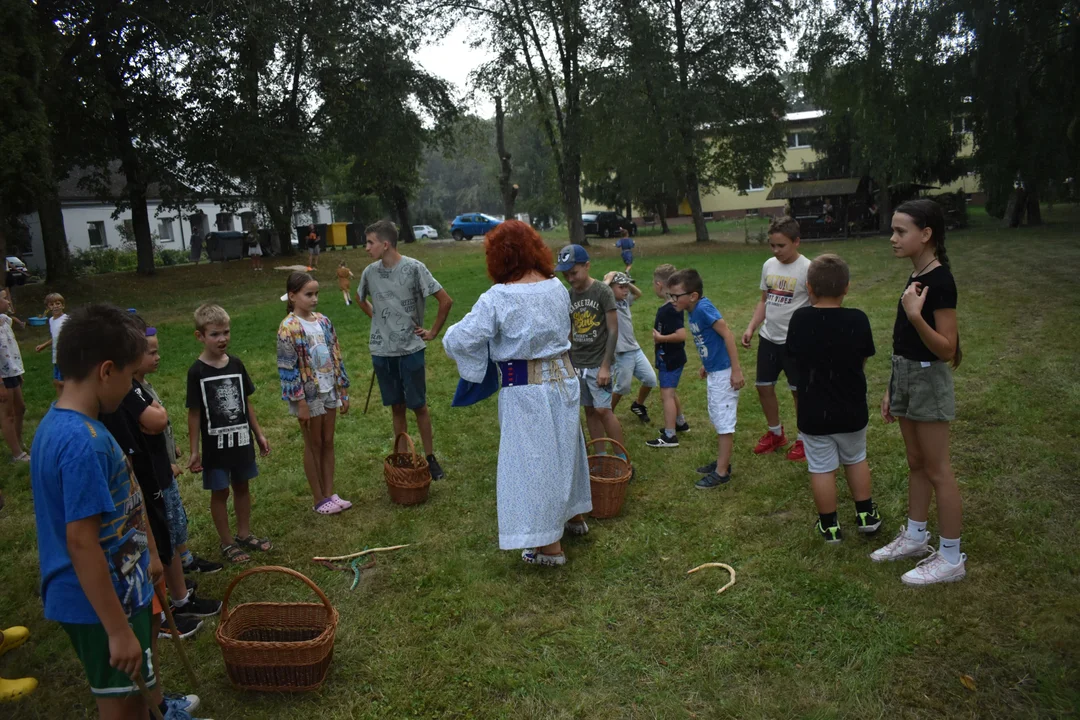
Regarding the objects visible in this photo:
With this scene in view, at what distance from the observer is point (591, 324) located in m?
5.74

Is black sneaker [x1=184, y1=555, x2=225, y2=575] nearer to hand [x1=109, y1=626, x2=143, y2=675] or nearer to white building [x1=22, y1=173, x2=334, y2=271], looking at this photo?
hand [x1=109, y1=626, x2=143, y2=675]

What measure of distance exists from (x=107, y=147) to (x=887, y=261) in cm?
2170

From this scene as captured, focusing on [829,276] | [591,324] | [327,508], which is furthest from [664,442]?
[327,508]

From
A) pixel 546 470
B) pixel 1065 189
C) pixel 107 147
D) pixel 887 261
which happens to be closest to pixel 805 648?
pixel 546 470

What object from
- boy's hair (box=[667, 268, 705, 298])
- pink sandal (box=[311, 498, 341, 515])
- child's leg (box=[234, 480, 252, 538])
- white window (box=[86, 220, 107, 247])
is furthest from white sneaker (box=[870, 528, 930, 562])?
white window (box=[86, 220, 107, 247])

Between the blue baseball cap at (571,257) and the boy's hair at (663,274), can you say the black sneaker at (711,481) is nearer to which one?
the boy's hair at (663,274)

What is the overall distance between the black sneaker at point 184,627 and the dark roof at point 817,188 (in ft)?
109

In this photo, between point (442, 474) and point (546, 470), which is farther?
point (442, 474)

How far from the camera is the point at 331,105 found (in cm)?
2525

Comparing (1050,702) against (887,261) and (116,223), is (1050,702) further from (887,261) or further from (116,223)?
(116,223)

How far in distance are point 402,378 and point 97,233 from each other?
41257mm

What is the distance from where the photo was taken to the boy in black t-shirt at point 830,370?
427 cm

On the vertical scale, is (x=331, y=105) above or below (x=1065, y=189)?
above

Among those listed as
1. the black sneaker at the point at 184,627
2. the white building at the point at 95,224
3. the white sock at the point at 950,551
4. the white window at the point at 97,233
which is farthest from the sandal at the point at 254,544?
the white window at the point at 97,233
